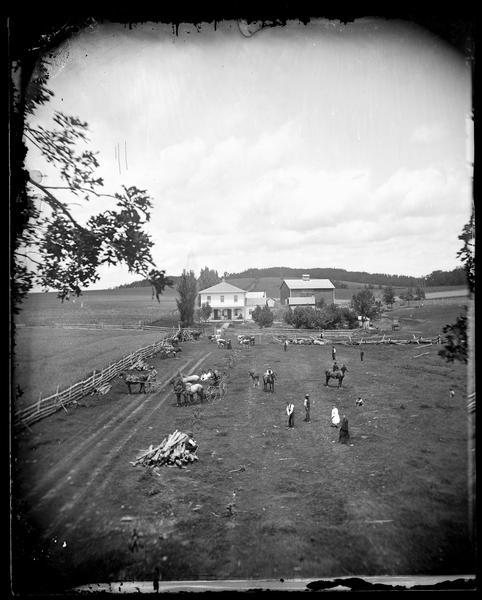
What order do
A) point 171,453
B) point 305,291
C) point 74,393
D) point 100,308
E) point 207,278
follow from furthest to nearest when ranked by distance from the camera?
1. point 305,291
2. point 207,278
3. point 100,308
4. point 74,393
5. point 171,453

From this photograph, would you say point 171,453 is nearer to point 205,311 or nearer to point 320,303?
point 205,311

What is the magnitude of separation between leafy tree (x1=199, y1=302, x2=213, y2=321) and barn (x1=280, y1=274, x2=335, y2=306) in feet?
3.69

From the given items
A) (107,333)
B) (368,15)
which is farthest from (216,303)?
(368,15)

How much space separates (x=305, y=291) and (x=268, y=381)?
4.70ft

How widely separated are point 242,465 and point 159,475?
91 cm

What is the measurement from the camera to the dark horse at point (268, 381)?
3.89m

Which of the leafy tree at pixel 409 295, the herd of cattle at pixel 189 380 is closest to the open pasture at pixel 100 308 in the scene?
the herd of cattle at pixel 189 380

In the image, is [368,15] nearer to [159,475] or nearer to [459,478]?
[459,478]

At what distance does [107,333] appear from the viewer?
4500 mm

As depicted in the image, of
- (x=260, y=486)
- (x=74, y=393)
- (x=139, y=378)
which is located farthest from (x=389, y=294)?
(x=74, y=393)

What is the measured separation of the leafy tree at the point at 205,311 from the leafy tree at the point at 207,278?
0.36 meters

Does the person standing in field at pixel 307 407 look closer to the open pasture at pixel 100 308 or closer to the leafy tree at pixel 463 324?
the leafy tree at pixel 463 324

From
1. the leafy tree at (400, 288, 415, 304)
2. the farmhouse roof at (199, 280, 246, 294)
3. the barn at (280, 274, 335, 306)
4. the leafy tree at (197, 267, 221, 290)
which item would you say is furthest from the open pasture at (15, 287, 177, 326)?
the leafy tree at (400, 288, 415, 304)

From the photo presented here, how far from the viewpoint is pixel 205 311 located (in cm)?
471
